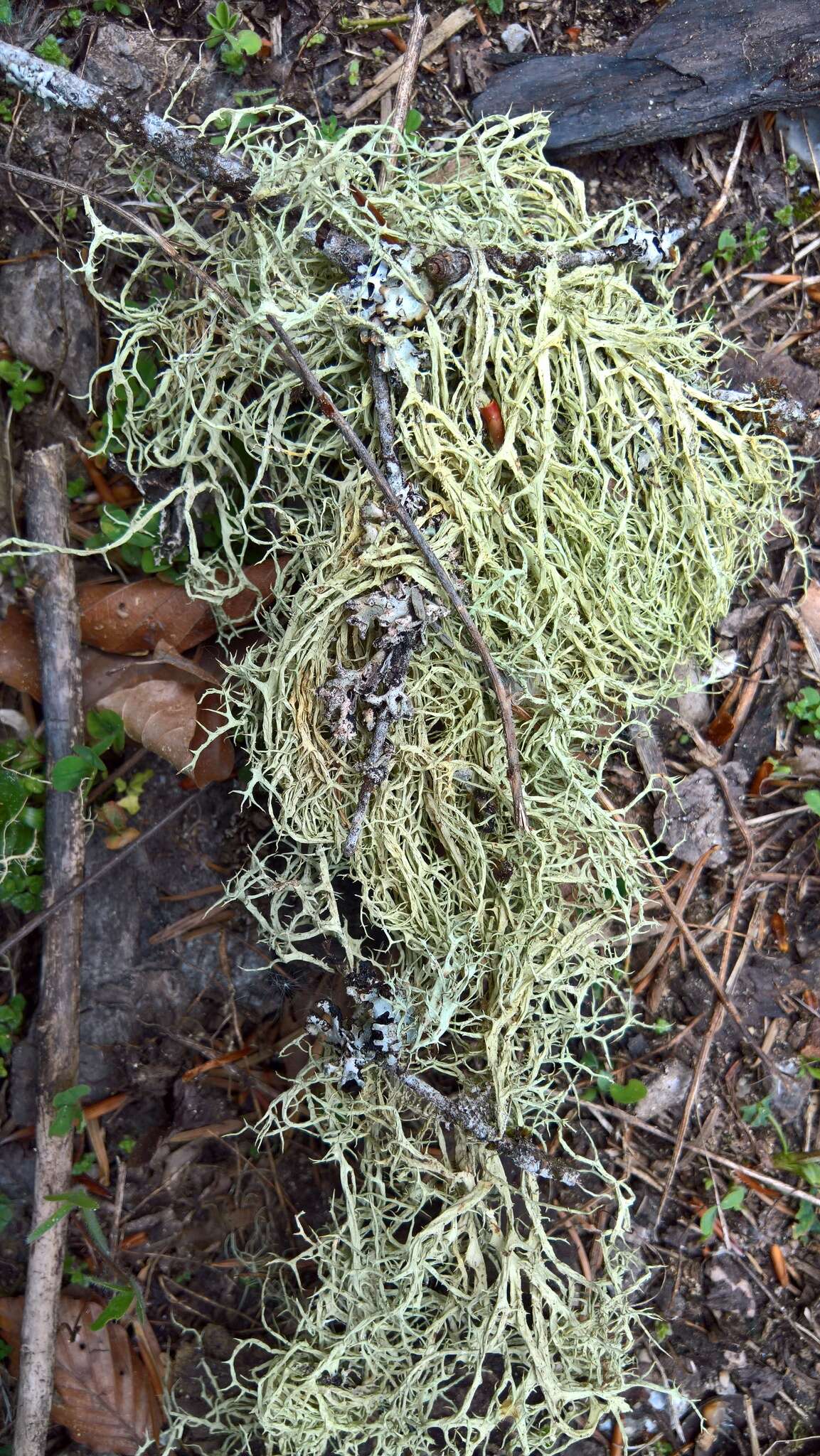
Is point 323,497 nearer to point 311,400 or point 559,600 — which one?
point 311,400

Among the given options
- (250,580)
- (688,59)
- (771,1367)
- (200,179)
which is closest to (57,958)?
(250,580)

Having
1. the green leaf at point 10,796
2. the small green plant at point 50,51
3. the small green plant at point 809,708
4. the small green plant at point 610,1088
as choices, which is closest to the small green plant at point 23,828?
the green leaf at point 10,796

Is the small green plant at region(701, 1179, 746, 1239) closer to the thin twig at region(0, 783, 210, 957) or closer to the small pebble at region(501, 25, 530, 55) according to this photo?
the thin twig at region(0, 783, 210, 957)

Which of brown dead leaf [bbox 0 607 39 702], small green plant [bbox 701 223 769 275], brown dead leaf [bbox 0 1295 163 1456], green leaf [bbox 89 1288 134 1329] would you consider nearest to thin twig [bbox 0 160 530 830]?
brown dead leaf [bbox 0 607 39 702]

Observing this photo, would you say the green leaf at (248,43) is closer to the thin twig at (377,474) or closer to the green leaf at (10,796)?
the thin twig at (377,474)

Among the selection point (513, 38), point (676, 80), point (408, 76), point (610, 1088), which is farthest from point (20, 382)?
point (610, 1088)
